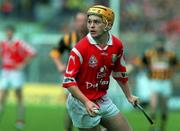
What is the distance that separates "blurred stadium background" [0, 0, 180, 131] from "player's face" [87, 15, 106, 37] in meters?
12.0

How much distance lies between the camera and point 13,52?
16.6 m

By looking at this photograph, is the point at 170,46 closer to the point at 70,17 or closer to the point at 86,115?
the point at 70,17

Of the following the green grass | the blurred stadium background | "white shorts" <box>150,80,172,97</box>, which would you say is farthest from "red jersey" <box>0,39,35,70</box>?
the blurred stadium background

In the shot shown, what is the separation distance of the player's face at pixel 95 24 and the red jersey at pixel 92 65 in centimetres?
12

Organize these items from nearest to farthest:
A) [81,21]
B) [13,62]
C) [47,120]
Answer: [81,21] → [13,62] → [47,120]

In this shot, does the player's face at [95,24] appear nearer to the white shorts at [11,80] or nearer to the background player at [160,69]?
the background player at [160,69]

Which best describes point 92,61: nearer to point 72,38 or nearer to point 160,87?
point 72,38

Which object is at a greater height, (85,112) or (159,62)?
(85,112)

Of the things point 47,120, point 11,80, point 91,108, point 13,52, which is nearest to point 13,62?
point 13,52

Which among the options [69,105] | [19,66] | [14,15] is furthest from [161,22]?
[69,105]

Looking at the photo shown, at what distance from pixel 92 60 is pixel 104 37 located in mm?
309

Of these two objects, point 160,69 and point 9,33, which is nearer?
point 9,33

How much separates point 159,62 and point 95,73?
837 cm

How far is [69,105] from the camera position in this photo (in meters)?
8.31
